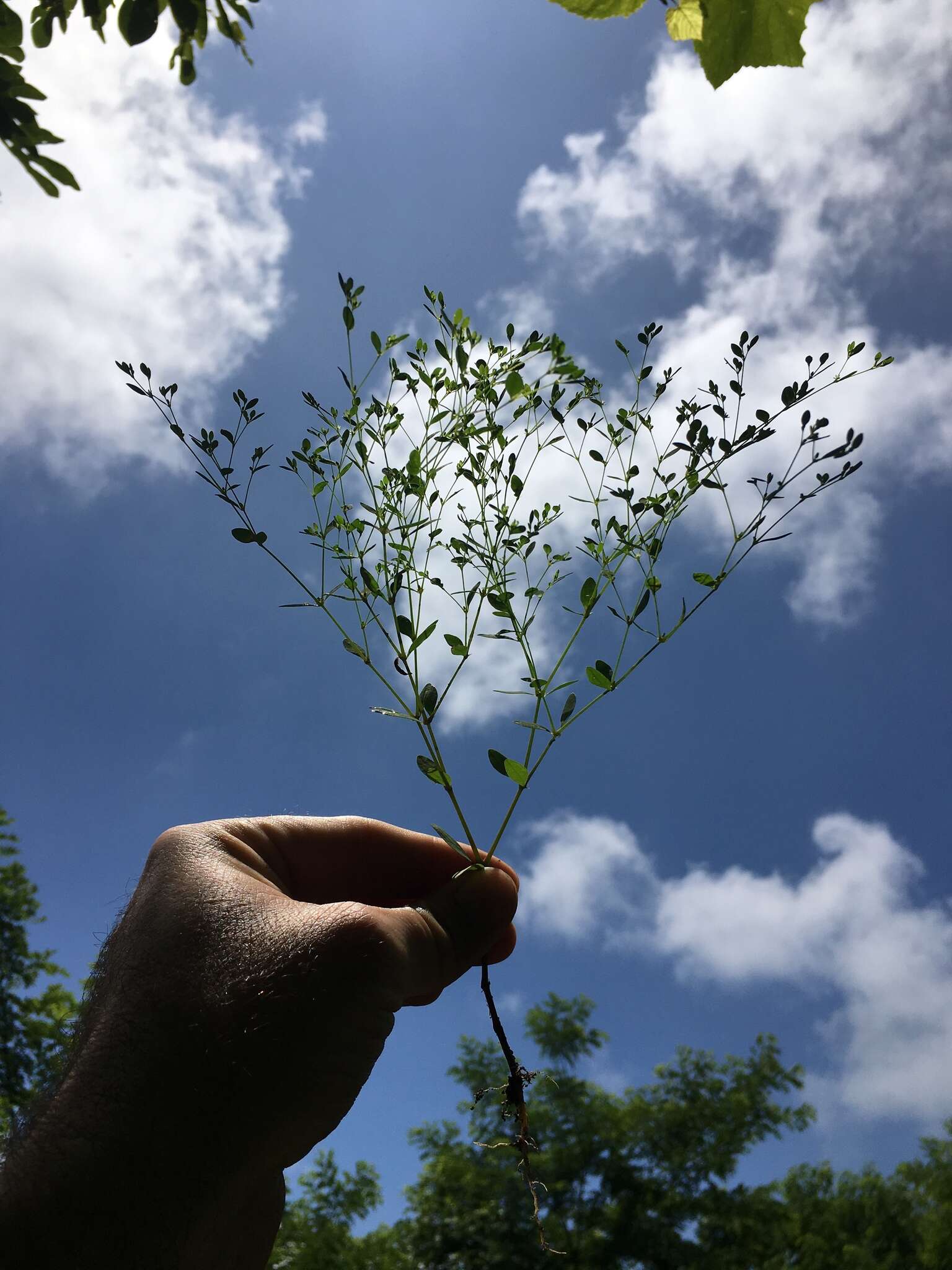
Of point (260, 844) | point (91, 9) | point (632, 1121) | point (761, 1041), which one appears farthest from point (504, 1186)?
point (91, 9)

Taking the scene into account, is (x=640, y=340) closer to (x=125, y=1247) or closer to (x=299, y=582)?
(x=299, y=582)

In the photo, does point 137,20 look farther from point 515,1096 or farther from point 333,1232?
point 333,1232

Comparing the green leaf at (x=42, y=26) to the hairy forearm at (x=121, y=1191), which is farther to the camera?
the hairy forearm at (x=121, y=1191)

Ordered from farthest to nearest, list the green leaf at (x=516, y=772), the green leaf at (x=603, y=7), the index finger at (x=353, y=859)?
the index finger at (x=353, y=859) → the green leaf at (x=516, y=772) → the green leaf at (x=603, y=7)

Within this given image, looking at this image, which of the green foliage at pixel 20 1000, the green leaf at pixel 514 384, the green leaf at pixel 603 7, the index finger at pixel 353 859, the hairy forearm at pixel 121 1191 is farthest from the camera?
the green foliage at pixel 20 1000

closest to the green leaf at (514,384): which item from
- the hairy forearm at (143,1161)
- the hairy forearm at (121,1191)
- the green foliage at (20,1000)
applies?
the hairy forearm at (143,1161)

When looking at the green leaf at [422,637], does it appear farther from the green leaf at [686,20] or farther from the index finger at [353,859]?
the green leaf at [686,20]

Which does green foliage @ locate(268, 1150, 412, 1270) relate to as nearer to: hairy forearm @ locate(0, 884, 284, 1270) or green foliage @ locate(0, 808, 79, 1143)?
green foliage @ locate(0, 808, 79, 1143)
